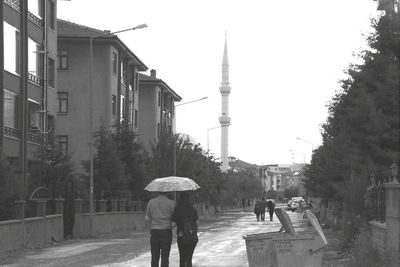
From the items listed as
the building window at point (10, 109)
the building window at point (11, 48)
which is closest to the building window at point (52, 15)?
the building window at point (11, 48)

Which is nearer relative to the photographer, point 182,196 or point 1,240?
point 182,196

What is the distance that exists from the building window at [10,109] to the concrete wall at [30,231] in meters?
5.88

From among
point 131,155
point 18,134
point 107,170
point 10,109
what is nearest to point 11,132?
point 18,134

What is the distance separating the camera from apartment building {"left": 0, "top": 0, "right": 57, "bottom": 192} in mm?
33938

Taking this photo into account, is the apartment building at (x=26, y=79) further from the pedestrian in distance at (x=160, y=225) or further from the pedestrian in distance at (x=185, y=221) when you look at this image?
the pedestrian in distance at (x=185, y=221)

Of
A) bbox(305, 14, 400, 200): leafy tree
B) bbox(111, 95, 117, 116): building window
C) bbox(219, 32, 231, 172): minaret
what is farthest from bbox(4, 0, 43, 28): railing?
bbox(219, 32, 231, 172): minaret

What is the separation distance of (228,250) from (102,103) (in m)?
29.6

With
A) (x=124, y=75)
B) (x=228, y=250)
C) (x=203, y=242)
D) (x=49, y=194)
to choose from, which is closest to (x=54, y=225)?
(x=49, y=194)

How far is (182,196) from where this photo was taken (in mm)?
13117

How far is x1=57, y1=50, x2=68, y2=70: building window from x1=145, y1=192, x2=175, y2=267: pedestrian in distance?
3890cm

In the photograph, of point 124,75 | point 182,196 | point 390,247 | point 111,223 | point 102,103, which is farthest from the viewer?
point 124,75

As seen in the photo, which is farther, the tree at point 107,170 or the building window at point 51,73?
the building window at point 51,73

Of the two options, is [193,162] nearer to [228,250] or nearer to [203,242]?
[203,242]

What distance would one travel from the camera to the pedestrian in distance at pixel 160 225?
13.0 m
